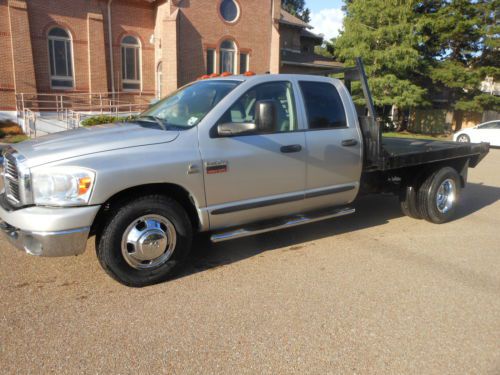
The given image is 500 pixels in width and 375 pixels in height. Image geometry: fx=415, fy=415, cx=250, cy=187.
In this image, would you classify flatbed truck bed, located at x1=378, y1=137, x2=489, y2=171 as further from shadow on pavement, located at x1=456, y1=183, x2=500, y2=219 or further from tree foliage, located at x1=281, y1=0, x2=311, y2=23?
tree foliage, located at x1=281, y1=0, x2=311, y2=23

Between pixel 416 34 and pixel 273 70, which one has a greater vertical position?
pixel 416 34

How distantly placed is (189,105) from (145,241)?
1569mm

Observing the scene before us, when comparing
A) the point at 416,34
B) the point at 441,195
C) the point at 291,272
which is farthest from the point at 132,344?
the point at 416,34

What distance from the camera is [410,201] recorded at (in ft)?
19.8

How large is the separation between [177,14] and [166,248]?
61.0ft

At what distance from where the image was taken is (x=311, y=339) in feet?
10.0

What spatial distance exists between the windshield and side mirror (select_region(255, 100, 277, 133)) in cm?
49

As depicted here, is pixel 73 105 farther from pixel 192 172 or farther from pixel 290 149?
pixel 192 172

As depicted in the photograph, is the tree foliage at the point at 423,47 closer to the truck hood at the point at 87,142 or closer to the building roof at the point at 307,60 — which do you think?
the building roof at the point at 307,60

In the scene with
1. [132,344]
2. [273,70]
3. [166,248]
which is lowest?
[132,344]

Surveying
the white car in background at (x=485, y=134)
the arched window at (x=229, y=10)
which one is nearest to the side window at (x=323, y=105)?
the white car in background at (x=485, y=134)

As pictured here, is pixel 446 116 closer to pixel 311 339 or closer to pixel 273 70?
pixel 273 70

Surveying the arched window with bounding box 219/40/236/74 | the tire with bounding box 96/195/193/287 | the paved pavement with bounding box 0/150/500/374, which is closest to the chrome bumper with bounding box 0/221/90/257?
the tire with bounding box 96/195/193/287

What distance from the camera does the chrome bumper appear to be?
3.35 metres
